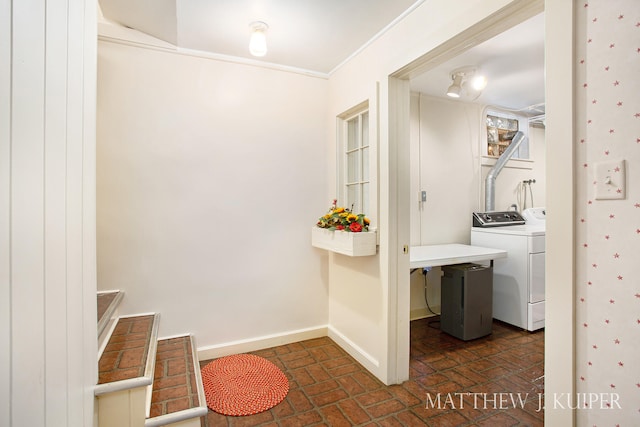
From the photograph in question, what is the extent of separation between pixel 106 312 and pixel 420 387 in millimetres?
2074

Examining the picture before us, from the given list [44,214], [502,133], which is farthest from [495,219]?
[44,214]

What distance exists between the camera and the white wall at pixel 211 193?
7.47ft

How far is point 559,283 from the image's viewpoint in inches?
44.2

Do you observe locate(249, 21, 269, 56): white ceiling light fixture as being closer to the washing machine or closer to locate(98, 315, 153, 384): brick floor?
locate(98, 315, 153, 384): brick floor

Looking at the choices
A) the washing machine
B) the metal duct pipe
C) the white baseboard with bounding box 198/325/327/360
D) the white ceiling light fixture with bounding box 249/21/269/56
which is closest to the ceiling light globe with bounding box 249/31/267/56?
the white ceiling light fixture with bounding box 249/21/269/56

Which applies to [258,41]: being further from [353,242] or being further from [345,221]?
[353,242]

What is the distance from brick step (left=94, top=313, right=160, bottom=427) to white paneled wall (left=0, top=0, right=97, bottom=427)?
0.68 feet

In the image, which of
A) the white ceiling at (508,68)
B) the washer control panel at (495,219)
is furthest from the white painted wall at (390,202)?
the washer control panel at (495,219)

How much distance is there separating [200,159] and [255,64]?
0.95 metres

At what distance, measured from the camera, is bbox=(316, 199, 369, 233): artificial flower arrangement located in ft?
7.38

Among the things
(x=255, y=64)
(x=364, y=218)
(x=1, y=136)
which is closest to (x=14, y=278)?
(x=1, y=136)

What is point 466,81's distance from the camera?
2.87 m

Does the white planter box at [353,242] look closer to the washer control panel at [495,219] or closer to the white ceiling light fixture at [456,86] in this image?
the white ceiling light fixture at [456,86]

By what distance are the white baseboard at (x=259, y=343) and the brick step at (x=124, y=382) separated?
694 mm
